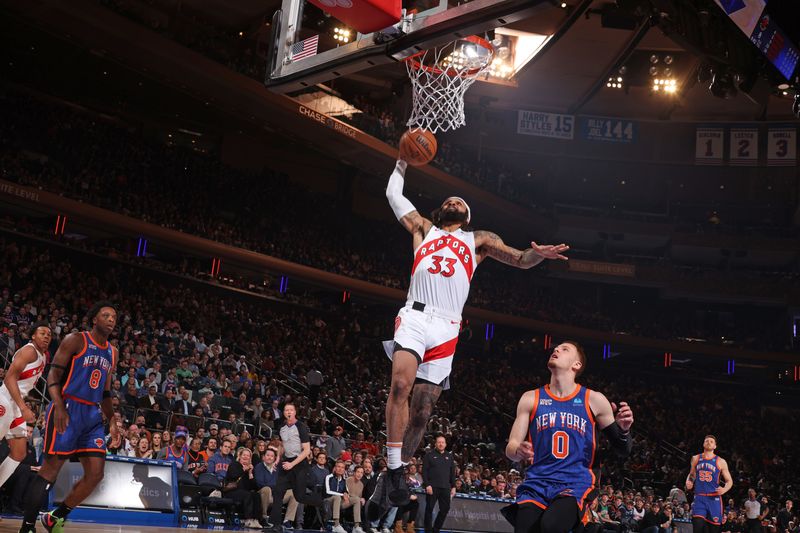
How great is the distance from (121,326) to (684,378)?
27.0 m

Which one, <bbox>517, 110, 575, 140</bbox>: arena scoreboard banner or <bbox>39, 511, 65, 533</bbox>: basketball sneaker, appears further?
<bbox>517, 110, 575, 140</bbox>: arena scoreboard banner

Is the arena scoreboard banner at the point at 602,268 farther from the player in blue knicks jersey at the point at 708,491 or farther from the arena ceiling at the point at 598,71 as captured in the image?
the player in blue knicks jersey at the point at 708,491

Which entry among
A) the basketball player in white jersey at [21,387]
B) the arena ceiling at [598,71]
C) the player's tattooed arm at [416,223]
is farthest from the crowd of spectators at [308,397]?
the arena ceiling at [598,71]

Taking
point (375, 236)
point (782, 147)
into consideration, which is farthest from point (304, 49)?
point (782, 147)

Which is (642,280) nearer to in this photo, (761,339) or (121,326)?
(761,339)

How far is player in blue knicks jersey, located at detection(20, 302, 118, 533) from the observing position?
6.77m

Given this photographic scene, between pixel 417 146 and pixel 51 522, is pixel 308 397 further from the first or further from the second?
pixel 417 146

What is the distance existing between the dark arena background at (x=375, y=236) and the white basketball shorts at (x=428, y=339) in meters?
0.07

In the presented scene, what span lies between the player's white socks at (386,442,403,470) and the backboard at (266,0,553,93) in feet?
11.3

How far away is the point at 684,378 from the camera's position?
3741 cm

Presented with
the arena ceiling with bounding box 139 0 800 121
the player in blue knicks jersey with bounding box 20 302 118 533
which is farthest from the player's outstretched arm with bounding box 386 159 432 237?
the arena ceiling with bounding box 139 0 800 121

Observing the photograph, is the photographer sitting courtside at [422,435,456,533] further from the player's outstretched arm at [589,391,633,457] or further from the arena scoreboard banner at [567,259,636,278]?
the arena scoreboard banner at [567,259,636,278]

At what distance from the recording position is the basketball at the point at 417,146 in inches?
246

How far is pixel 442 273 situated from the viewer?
6.07 m
